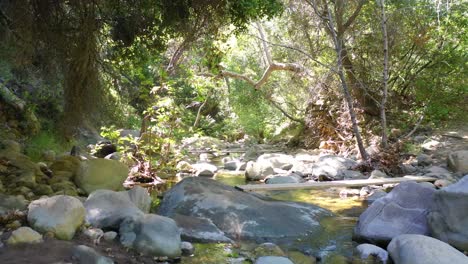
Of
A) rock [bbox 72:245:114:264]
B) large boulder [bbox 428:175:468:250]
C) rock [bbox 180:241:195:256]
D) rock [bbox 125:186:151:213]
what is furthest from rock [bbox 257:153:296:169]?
rock [bbox 72:245:114:264]

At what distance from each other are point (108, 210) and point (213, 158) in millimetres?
9553

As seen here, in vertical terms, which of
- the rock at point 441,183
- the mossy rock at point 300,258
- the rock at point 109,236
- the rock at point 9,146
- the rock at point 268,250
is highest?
the rock at point 9,146

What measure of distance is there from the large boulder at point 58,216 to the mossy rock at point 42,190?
1.60 metres

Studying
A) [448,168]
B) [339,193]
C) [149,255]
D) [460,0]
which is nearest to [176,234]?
[149,255]

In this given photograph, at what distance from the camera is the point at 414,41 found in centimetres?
1051

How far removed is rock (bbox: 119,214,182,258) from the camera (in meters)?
3.70

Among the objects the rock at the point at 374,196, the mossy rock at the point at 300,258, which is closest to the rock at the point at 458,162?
the rock at the point at 374,196

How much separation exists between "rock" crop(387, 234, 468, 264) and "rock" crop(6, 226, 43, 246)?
120 inches

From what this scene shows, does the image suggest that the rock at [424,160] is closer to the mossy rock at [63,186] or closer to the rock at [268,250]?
the rock at [268,250]

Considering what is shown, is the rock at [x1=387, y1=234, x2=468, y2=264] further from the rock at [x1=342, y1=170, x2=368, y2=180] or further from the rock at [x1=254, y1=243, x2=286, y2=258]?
the rock at [x1=342, y1=170, x2=368, y2=180]

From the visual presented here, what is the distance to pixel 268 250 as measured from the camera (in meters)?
4.21

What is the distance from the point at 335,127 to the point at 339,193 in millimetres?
5123

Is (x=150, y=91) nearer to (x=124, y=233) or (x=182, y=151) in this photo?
(x=182, y=151)

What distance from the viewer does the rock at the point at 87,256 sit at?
310 centimetres
